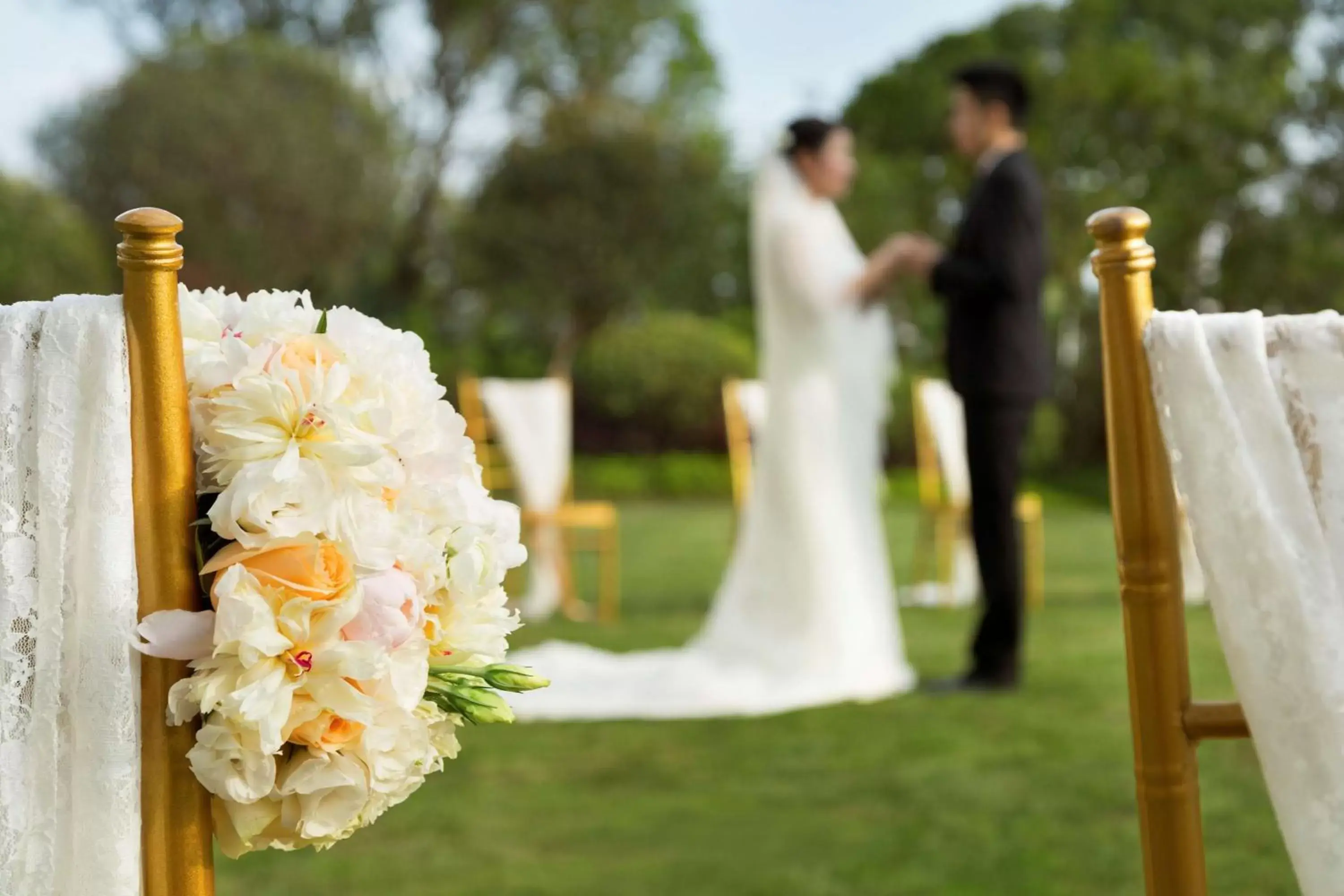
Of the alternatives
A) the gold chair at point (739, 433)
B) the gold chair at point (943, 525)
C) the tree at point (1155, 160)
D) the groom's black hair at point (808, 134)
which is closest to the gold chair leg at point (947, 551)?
the gold chair at point (943, 525)

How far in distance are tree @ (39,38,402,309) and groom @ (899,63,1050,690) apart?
885 centimetres

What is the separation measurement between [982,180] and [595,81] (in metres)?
16.4

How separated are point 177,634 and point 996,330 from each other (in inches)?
135

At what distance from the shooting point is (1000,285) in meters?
4.03

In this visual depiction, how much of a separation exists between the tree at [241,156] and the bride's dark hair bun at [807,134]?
8214 mm

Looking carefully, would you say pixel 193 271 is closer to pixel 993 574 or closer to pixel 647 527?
pixel 647 527

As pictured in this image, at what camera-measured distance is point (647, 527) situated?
9500 mm

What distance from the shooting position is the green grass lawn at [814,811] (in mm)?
2551

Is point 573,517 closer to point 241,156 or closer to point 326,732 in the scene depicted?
point 326,732

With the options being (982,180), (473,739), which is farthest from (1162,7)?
(473,739)

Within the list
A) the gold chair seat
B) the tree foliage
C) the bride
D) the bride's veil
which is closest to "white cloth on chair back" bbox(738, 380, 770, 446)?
the gold chair seat

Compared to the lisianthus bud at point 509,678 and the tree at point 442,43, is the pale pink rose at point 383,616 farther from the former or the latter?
the tree at point 442,43

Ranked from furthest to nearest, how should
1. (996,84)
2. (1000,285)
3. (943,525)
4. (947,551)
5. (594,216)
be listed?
(594,216)
(947,551)
(943,525)
(996,84)
(1000,285)

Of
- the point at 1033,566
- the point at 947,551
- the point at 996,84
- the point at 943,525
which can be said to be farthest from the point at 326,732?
the point at 947,551
